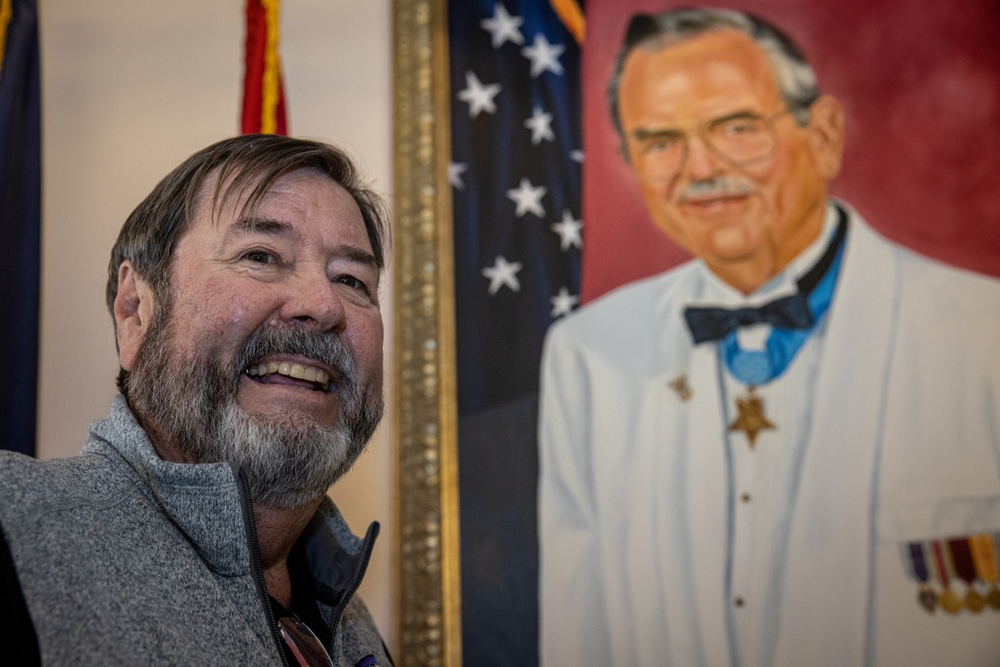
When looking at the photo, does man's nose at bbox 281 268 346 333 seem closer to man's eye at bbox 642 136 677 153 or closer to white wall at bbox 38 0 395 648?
white wall at bbox 38 0 395 648

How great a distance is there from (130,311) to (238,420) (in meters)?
0.33

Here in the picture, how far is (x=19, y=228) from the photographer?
2125mm

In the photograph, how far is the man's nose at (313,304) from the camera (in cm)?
130

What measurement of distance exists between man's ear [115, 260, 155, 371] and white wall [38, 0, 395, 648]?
104cm

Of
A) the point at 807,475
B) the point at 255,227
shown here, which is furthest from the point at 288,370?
the point at 807,475

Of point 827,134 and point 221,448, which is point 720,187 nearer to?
point 827,134

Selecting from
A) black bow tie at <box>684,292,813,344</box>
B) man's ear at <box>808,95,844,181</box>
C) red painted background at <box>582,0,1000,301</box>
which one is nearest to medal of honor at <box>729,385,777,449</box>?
black bow tie at <box>684,292,813,344</box>

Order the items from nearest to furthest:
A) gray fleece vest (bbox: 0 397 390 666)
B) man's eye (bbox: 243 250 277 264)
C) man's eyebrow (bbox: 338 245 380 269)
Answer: gray fleece vest (bbox: 0 397 390 666), man's eye (bbox: 243 250 277 264), man's eyebrow (bbox: 338 245 380 269)

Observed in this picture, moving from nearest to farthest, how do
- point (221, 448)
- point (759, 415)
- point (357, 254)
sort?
point (221, 448) < point (357, 254) < point (759, 415)

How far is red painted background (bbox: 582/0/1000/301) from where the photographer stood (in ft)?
7.68


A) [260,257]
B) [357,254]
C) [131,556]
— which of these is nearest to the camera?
[131,556]

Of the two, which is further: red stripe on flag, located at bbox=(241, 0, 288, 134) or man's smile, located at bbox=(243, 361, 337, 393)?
red stripe on flag, located at bbox=(241, 0, 288, 134)

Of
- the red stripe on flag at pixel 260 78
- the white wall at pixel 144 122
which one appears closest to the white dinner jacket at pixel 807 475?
the white wall at pixel 144 122

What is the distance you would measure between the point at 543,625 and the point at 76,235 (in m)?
1.71
